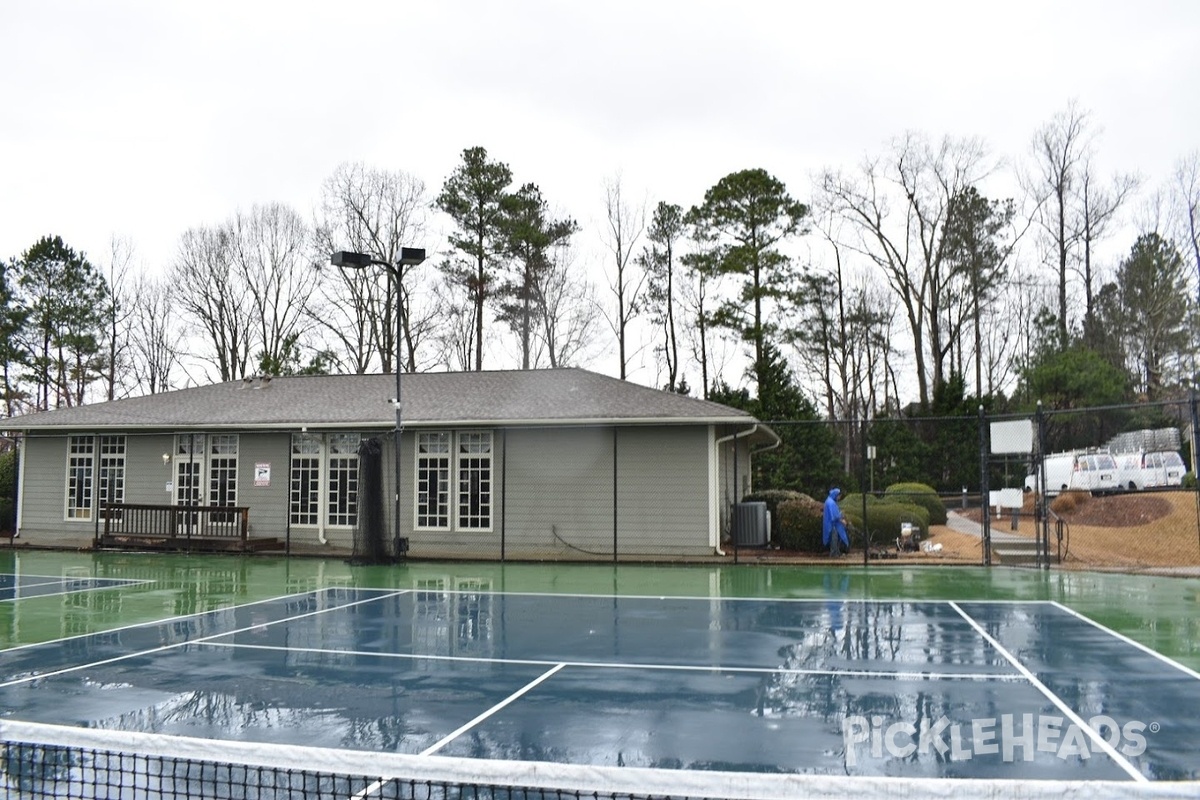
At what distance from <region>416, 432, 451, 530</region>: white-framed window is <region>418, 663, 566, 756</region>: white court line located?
12.9 metres

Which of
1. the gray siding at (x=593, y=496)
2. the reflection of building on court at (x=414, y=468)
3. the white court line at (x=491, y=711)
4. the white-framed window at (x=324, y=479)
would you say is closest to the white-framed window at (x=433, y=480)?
the reflection of building on court at (x=414, y=468)

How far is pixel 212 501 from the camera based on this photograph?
74.7 feet

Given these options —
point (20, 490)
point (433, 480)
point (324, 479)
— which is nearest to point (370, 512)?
point (433, 480)

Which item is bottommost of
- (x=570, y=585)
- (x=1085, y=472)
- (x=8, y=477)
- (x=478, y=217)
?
(x=570, y=585)

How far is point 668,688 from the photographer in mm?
7902

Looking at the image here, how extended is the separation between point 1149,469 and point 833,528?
42.5 feet

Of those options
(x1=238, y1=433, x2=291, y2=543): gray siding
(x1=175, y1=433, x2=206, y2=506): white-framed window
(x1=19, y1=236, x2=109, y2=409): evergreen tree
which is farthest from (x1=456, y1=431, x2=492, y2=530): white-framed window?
(x1=19, y1=236, x2=109, y2=409): evergreen tree

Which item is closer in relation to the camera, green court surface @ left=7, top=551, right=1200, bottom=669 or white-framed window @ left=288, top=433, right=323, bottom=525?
green court surface @ left=7, top=551, right=1200, bottom=669

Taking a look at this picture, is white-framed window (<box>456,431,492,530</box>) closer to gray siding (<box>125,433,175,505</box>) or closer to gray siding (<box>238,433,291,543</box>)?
gray siding (<box>238,433,291,543</box>)

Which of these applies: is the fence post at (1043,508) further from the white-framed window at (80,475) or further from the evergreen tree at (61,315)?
the evergreen tree at (61,315)

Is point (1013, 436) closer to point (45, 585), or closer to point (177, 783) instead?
point (177, 783)

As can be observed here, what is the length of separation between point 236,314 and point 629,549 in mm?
28165

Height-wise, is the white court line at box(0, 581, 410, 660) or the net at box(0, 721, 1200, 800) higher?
the net at box(0, 721, 1200, 800)

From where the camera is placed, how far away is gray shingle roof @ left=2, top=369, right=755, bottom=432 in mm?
20078
